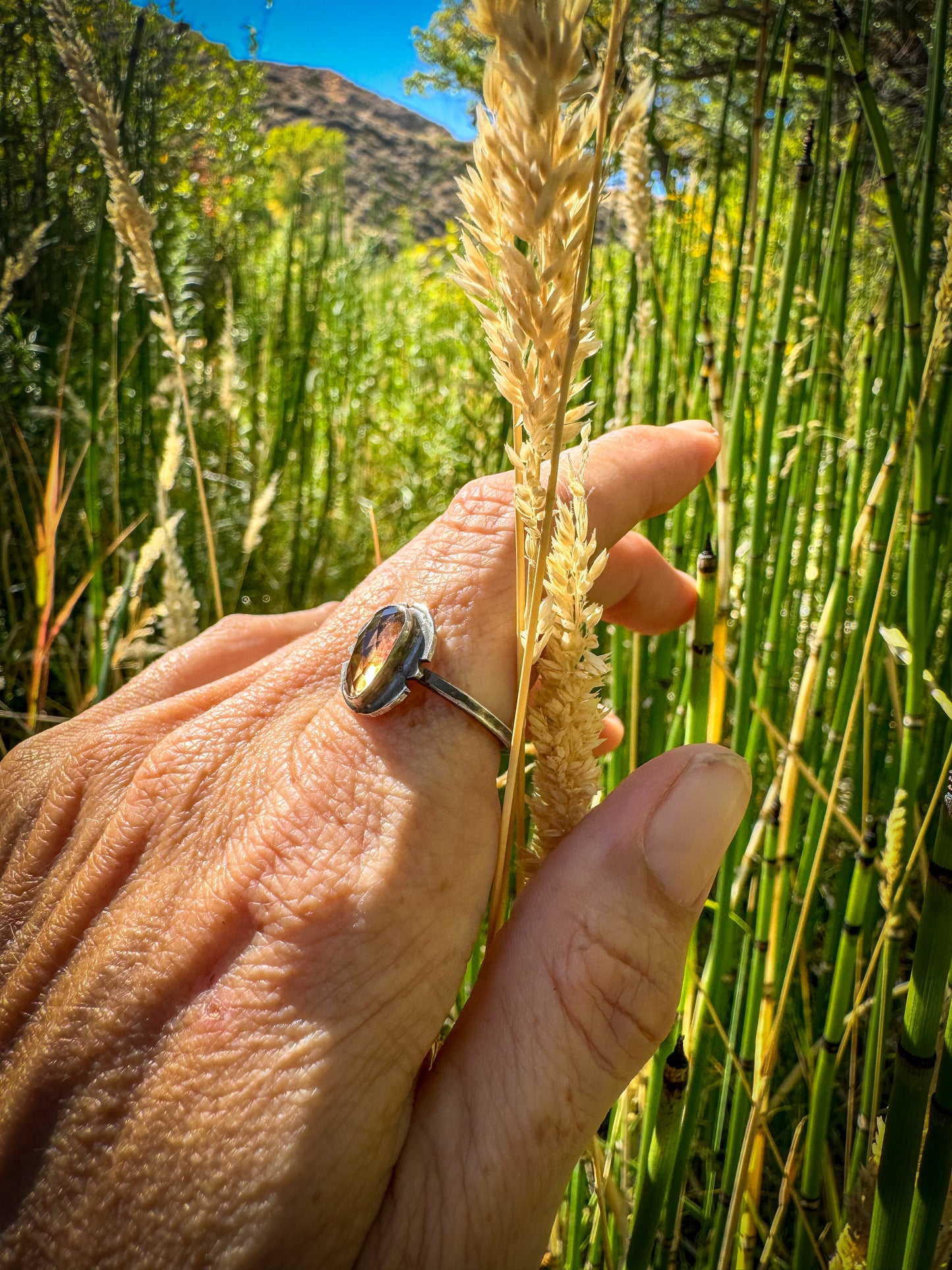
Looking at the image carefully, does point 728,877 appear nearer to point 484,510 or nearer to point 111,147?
point 484,510

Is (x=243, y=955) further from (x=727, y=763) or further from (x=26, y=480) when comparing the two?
(x=26, y=480)

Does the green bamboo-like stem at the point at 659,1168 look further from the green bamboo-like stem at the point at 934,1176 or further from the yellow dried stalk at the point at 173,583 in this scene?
the yellow dried stalk at the point at 173,583

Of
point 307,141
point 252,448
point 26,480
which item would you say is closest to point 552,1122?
point 26,480

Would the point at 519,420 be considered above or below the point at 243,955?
above

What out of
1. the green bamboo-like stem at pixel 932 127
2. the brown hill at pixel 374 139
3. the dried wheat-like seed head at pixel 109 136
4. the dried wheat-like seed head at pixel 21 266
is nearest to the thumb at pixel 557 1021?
the green bamboo-like stem at pixel 932 127

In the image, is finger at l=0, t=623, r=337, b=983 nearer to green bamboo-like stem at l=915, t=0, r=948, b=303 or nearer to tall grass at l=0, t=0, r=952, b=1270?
tall grass at l=0, t=0, r=952, b=1270

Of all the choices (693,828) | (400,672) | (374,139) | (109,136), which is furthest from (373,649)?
(374,139)
